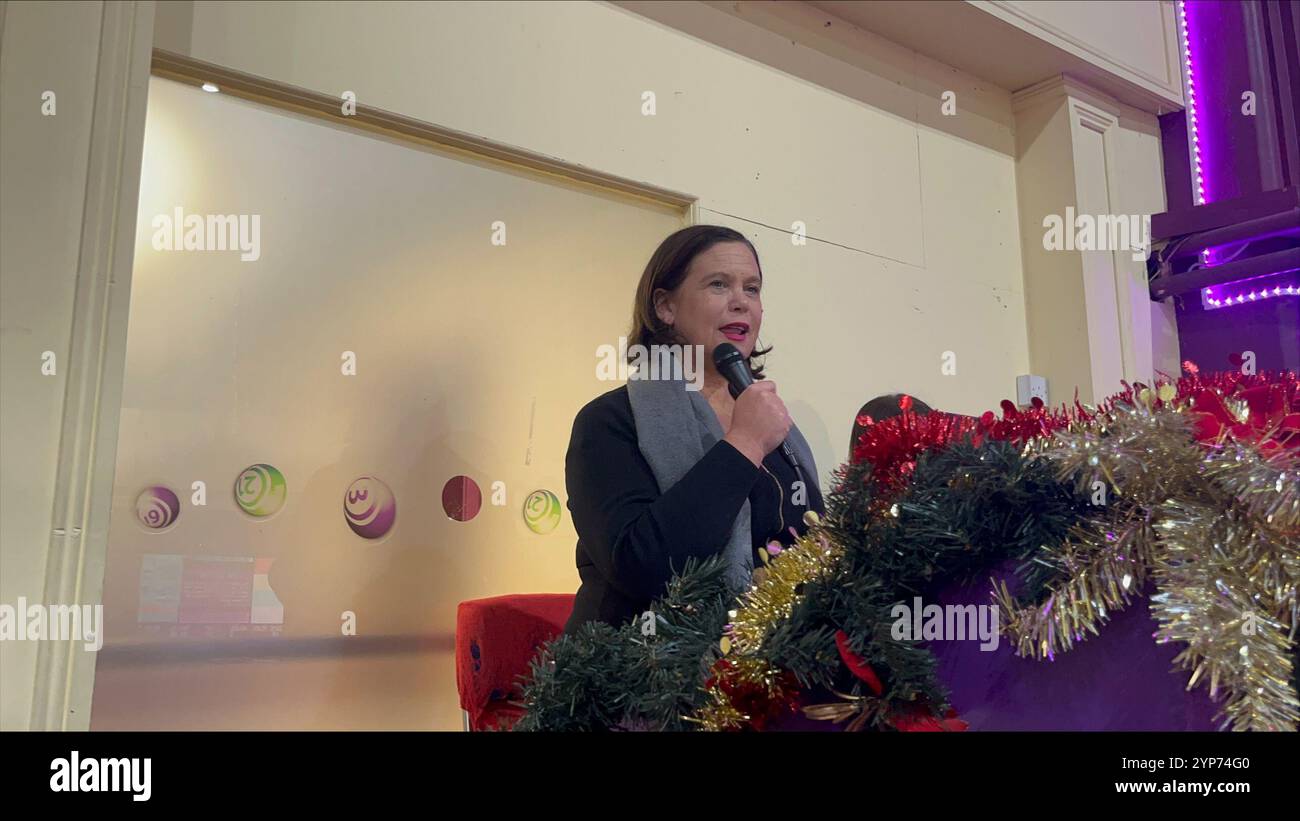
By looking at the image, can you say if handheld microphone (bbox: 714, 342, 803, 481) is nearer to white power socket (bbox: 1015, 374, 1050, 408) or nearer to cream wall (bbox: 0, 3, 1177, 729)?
cream wall (bbox: 0, 3, 1177, 729)

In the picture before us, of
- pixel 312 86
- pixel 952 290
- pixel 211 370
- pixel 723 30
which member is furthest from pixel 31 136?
pixel 952 290

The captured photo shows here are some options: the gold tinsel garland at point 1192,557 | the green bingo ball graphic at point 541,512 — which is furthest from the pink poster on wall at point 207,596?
the gold tinsel garland at point 1192,557

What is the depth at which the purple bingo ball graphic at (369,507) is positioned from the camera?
2113mm

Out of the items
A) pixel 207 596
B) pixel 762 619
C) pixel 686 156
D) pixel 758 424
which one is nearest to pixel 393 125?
pixel 686 156

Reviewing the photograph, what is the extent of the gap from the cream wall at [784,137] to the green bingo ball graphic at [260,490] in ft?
2.78

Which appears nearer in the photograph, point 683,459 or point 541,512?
point 683,459

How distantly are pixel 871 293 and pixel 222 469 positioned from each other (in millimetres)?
1952

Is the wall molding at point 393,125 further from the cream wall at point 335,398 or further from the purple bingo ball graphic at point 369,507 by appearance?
the purple bingo ball graphic at point 369,507

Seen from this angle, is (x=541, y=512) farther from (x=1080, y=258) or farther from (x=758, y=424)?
(x=1080, y=258)

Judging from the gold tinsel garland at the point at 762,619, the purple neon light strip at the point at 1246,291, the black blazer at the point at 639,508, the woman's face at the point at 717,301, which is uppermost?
the purple neon light strip at the point at 1246,291

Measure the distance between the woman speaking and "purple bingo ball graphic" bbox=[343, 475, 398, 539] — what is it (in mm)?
879

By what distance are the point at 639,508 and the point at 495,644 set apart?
81 cm

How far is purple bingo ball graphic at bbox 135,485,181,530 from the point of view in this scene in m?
1.87

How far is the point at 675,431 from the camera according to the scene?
126 cm
